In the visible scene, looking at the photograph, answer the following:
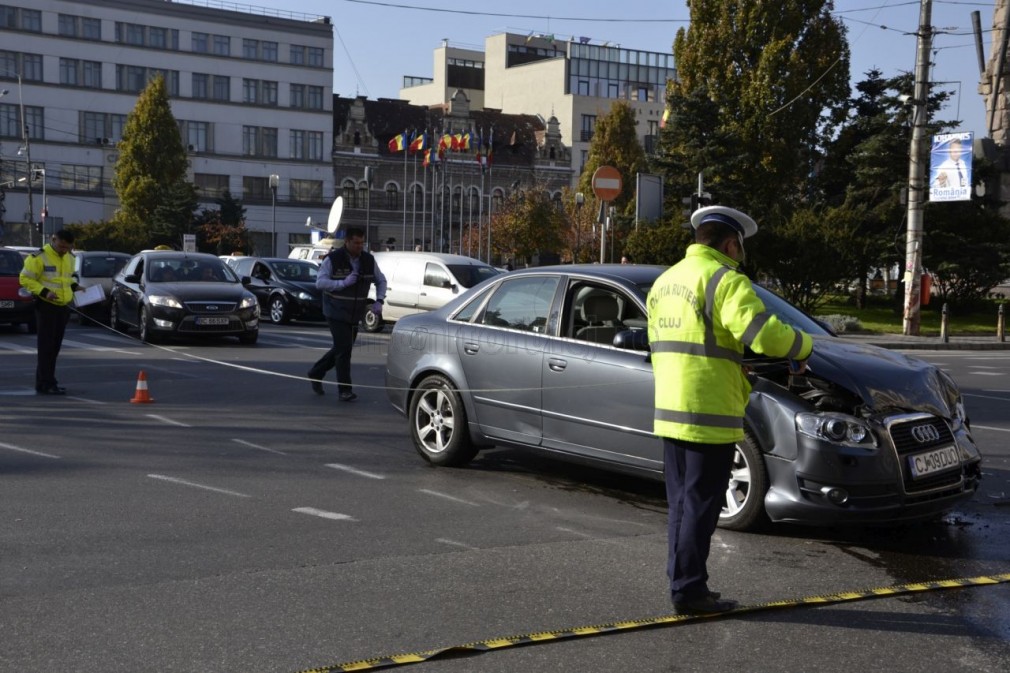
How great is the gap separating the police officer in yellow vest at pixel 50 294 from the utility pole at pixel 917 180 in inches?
824

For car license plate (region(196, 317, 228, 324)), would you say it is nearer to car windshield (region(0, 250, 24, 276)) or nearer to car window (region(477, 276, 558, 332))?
car windshield (region(0, 250, 24, 276))

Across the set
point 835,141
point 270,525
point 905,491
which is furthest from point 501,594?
point 835,141

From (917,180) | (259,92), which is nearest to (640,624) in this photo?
(917,180)

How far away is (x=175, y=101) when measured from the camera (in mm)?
80688

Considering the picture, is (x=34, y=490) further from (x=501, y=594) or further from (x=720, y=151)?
(x=720, y=151)

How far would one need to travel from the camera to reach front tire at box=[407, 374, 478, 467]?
897 cm

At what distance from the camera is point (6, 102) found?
247ft

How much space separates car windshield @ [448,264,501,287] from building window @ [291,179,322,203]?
61641 millimetres

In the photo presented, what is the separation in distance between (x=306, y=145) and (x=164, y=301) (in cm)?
6826

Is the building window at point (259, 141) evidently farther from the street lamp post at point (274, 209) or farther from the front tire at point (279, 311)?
the front tire at point (279, 311)

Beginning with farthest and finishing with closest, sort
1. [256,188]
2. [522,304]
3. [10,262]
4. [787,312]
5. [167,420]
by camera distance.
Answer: [256,188] → [10,262] → [167,420] → [522,304] → [787,312]

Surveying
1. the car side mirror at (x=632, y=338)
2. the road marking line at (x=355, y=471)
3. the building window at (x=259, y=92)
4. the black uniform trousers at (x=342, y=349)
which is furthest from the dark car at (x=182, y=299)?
the building window at (x=259, y=92)

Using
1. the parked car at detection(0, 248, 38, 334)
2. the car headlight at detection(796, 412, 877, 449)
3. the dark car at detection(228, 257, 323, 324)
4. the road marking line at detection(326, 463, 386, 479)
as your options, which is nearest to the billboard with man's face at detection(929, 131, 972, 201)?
the dark car at detection(228, 257, 323, 324)

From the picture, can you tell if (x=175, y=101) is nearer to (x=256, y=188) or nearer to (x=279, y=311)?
(x=256, y=188)
